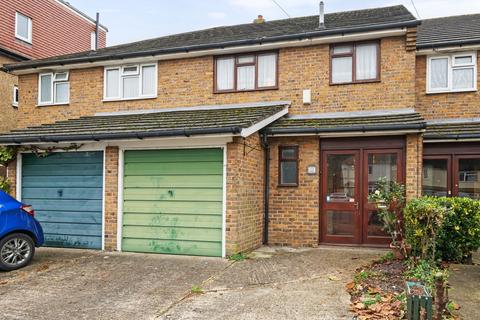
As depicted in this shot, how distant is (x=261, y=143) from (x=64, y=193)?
14.5 feet

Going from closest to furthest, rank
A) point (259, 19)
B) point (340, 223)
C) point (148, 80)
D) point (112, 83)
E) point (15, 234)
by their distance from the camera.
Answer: point (15, 234), point (340, 223), point (148, 80), point (112, 83), point (259, 19)

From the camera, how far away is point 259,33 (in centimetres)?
1154

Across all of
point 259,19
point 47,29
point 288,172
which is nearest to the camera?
point 288,172

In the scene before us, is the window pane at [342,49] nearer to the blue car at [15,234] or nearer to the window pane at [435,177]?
the window pane at [435,177]

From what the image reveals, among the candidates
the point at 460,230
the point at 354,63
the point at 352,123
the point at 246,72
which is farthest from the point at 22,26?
the point at 460,230

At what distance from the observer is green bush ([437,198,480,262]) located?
7230mm

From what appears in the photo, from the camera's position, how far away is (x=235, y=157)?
813cm

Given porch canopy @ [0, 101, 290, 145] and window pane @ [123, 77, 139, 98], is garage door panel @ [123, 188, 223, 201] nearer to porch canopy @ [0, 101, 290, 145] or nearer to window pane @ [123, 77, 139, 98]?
porch canopy @ [0, 101, 290, 145]

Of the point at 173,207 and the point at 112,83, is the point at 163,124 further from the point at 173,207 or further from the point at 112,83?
the point at 112,83

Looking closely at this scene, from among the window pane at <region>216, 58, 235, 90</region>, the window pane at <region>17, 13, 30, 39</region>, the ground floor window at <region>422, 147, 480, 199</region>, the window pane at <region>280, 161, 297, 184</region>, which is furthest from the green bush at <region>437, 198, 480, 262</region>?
the window pane at <region>17, 13, 30, 39</region>

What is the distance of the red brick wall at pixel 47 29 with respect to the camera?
719 inches

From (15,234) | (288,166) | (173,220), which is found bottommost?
(15,234)

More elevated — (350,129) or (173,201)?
(350,129)

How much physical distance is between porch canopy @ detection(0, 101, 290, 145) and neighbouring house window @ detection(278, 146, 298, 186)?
0.78 meters
